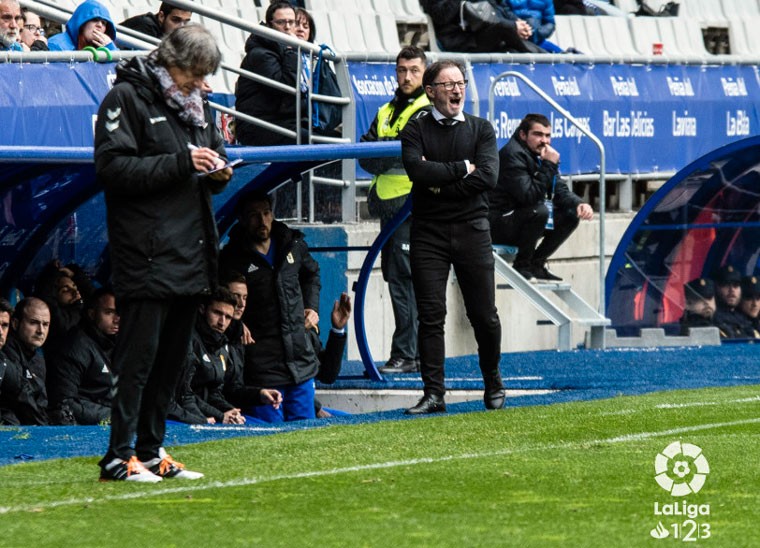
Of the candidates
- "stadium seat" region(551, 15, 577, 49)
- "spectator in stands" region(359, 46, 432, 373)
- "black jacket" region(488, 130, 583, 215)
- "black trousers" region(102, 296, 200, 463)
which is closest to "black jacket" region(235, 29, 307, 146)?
"spectator in stands" region(359, 46, 432, 373)

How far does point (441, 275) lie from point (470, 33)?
8.48 m

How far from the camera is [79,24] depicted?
13.0 metres

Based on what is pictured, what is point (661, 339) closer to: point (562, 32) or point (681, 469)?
point (562, 32)

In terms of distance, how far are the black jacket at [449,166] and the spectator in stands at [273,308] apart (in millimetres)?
1590

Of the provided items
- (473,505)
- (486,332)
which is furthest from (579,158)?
(473,505)

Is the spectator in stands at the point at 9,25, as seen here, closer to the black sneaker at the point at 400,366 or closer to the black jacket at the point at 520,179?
the black sneaker at the point at 400,366

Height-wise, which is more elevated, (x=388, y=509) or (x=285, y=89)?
(x=285, y=89)

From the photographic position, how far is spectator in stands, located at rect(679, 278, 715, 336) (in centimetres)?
Answer: 1669

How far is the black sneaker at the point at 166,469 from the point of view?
739cm

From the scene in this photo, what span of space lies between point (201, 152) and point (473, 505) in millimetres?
1756

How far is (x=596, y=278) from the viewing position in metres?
18.2

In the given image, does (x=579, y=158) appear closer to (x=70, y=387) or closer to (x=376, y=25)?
(x=376, y=25)

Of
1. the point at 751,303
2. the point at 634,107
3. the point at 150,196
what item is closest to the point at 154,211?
the point at 150,196

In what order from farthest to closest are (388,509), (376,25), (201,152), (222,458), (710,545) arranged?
(376,25) < (222,458) < (201,152) < (388,509) < (710,545)
